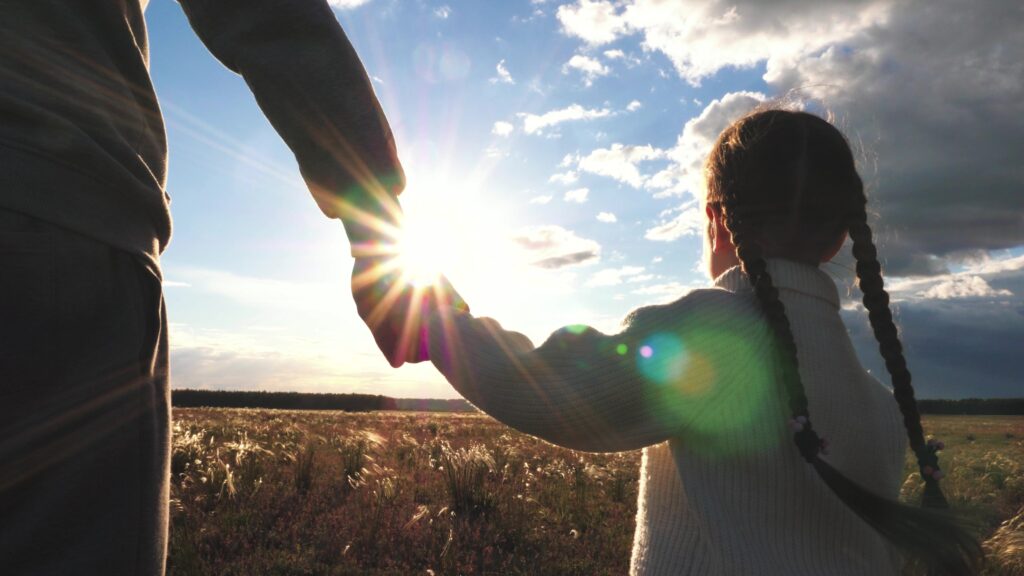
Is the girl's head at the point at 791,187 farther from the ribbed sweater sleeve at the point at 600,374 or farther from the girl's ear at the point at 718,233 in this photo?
the ribbed sweater sleeve at the point at 600,374

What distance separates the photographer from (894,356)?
6.14 ft

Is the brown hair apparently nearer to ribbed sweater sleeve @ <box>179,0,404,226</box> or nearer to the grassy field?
ribbed sweater sleeve @ <box>179,0,404,226</box>

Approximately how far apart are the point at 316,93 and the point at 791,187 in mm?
1347

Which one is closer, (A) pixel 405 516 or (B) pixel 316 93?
(B) pixel 316 93

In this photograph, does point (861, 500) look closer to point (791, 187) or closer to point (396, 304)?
point (791, 187)

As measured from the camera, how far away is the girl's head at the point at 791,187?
72.1 inches

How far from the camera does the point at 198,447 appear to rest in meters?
8.80

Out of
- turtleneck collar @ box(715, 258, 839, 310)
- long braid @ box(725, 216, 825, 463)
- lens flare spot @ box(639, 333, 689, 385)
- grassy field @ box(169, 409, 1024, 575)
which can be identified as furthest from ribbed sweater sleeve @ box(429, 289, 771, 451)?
grassy field @ box(169, 409, 1024, 575)

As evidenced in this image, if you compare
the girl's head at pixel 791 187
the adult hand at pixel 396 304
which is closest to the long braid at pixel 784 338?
the girl's head at pixel 791 187

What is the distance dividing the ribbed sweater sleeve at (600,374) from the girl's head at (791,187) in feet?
1.48

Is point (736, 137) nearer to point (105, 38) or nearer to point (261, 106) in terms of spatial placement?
point (261, 106)

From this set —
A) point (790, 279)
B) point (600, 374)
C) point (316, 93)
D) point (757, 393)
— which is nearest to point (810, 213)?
point (790, 279)

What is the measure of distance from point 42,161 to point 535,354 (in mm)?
1076

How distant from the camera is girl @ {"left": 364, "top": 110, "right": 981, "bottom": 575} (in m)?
1.50
